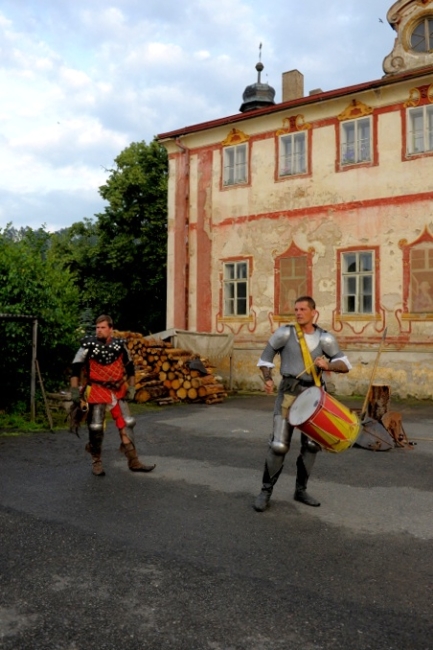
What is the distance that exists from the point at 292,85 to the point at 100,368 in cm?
1479

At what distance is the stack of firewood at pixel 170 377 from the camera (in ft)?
44.0

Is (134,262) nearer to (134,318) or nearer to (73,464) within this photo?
(134,318)

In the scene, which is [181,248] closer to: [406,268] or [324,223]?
[324,223]

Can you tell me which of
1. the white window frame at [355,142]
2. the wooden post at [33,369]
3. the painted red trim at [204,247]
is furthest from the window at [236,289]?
the wooden post at [33,369]

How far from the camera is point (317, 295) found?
50.4 feet

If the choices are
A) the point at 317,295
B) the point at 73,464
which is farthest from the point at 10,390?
the point at 317,295

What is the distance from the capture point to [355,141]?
15.0 meters

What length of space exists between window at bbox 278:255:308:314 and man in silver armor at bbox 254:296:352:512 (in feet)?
33.8

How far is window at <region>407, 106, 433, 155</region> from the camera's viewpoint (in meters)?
14.1

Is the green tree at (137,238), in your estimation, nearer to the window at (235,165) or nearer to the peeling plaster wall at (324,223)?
the peeling plaster wall at (324,223)

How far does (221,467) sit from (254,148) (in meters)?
12.0

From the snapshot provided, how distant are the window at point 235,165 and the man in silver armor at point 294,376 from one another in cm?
1219

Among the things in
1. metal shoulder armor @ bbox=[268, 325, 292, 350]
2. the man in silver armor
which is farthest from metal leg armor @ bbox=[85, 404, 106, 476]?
metal shoulder armor @ bbox=[268, 325, 292, 350]

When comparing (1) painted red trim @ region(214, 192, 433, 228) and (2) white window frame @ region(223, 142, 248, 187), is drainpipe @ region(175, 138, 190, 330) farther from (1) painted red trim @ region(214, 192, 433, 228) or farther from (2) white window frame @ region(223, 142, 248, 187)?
(2) white window frame @ region(223, 142, 248, 187)
